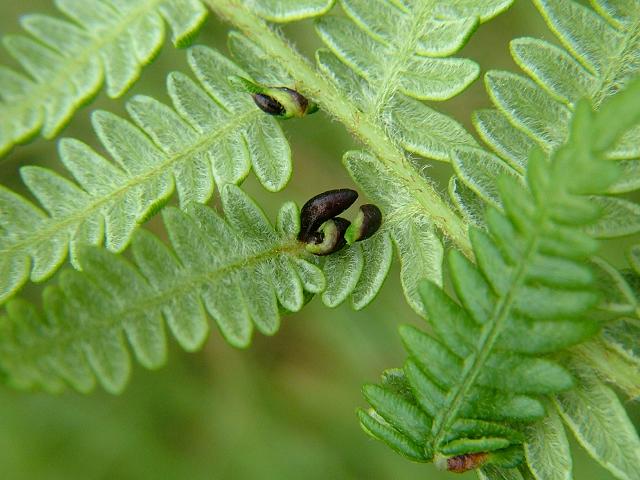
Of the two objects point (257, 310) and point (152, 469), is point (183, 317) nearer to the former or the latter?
point (257, 310)

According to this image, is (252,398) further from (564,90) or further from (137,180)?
(564,90)

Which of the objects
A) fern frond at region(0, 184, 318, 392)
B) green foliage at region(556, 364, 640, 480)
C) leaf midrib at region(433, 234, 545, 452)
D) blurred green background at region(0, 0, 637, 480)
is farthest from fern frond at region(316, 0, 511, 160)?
blurred green background at region(0, 0, 637, 480)

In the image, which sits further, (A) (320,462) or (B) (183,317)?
(A) (320,462)

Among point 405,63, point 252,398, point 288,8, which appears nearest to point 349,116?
point 405,63

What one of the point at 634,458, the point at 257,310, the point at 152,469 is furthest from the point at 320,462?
the point at 634,458

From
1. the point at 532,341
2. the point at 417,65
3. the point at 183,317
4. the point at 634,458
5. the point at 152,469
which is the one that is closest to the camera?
the point at 532,341

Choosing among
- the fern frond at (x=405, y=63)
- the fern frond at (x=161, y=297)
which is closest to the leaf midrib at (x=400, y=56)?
the fern frond at (x=405, y=63)
